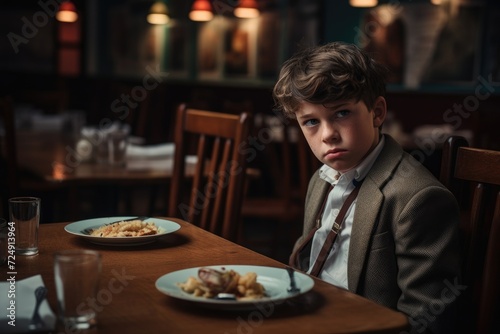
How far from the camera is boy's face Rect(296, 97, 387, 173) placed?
1.74m

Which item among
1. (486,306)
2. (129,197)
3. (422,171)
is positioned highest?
(422,171)

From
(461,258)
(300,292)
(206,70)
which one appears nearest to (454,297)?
(461,258)

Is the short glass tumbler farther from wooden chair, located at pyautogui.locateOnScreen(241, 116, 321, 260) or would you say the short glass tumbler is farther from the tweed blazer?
wooden chair, located at pyautogui.locateOnScreen(241, 116, 321, 260)

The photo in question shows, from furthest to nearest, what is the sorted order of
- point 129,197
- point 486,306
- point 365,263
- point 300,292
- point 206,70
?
point 206,70, point 129,197, point 365,263, point 486,306, point 300,292

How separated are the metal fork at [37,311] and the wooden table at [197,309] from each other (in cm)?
2

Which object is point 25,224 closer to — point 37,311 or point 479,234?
point 37,311

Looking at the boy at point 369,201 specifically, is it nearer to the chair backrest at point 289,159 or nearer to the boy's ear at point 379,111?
the boy's ear at point 379,111

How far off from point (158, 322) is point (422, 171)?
780 mm

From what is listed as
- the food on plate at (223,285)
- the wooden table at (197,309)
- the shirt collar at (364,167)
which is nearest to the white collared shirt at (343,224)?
the shirt collar at (364,167)

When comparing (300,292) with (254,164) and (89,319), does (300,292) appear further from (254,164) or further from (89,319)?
(254,164)

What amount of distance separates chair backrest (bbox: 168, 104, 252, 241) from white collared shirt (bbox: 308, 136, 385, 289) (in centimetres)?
43

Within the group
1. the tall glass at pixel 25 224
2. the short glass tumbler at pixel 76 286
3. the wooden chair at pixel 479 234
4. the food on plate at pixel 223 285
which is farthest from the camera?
the tall glass at pixel 25 224

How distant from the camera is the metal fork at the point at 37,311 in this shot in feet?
3.90

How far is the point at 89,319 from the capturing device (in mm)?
1190
